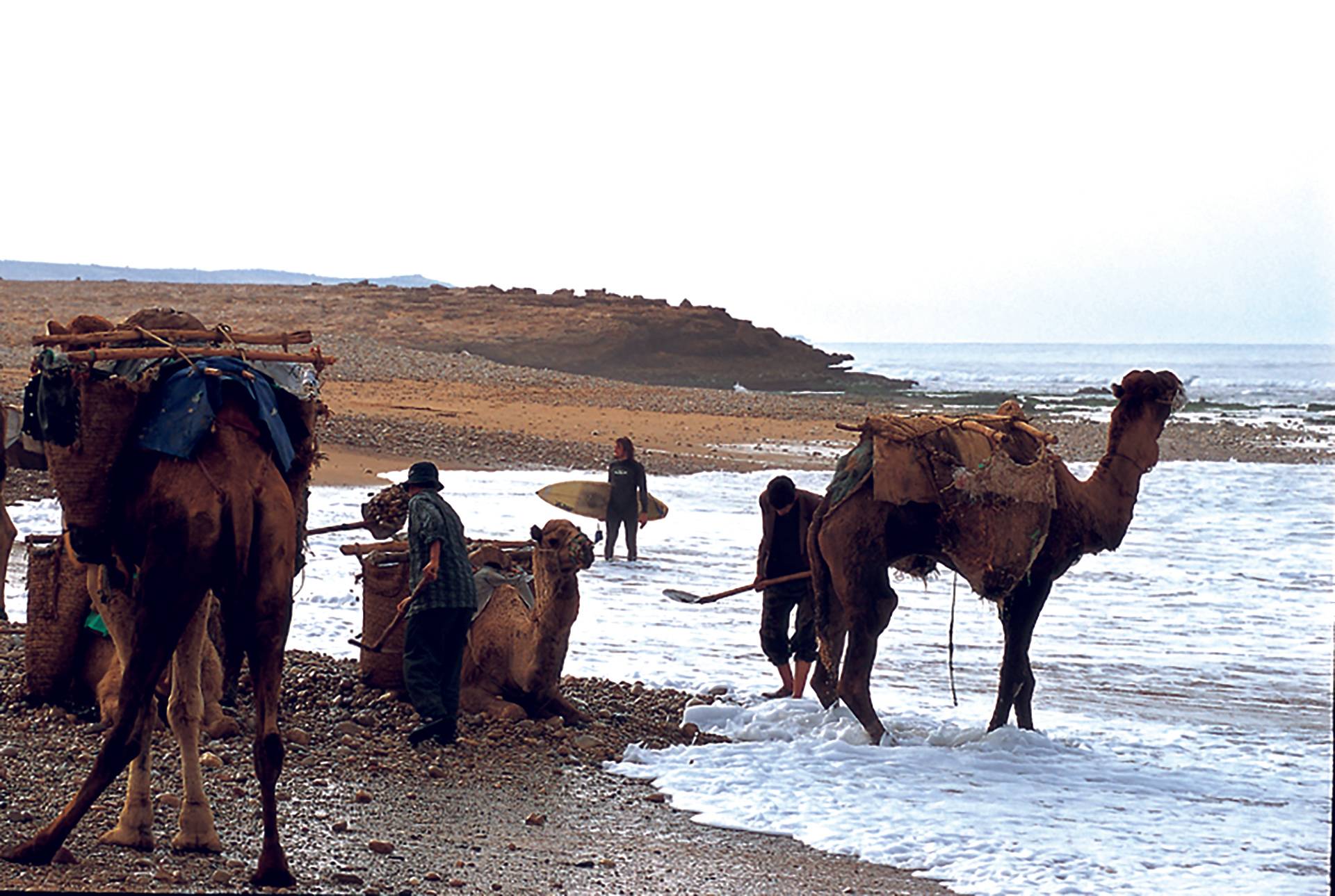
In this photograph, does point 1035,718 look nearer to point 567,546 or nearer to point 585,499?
point 567,546

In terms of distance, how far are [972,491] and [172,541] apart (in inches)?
206

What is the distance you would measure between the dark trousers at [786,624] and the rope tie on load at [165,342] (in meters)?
5.42

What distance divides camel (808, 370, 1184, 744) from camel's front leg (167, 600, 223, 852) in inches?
177

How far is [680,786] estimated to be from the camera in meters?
8.94

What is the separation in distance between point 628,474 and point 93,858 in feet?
37.5

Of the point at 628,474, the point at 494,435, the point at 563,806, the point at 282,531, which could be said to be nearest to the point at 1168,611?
the point at 628,474

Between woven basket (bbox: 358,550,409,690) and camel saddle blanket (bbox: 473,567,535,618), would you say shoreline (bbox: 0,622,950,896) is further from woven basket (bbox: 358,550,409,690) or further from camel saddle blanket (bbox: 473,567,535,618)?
camel saddle blanket (bbox: 473,567,535,618)

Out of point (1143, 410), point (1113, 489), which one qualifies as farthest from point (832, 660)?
point (1143, 410)

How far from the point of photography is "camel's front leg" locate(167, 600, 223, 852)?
22.4 ft

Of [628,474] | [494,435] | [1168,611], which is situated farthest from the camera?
[494,435]

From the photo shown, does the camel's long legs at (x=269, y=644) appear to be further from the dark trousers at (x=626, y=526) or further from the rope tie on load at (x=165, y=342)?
the dark trousers at (x=626, y=526)

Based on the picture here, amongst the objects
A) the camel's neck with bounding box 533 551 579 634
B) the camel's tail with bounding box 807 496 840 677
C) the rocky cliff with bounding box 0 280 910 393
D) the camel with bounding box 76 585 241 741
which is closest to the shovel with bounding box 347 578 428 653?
the camel's neck with bounding box 533 551 579 634

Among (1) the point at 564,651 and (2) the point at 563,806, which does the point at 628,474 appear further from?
(2) the point at 563,806

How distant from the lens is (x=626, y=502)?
17750 millimetres
